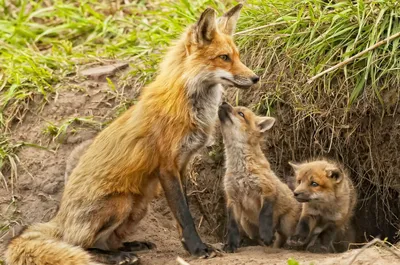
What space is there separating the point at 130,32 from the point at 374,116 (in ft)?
13.6

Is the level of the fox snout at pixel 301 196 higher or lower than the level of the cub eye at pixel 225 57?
lower

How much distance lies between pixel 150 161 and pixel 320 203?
1.82 meters

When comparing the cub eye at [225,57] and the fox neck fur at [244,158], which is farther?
the fox neck fur at [244,158]

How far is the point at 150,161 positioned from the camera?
8.29 m

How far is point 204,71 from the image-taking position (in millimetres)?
8320

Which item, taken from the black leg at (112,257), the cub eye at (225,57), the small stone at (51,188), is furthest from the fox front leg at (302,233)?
the small stone at (51,188)

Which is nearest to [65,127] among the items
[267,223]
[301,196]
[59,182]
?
[59,182]

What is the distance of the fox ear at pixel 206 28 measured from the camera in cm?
825

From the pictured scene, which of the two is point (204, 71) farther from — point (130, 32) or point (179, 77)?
point (130, 32)

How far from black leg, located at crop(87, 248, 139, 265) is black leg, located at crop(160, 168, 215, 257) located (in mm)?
554

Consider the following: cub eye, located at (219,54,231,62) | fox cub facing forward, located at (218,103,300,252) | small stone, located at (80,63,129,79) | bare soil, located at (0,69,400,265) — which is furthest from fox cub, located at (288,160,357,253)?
small stone, located at (80,63,129,79)

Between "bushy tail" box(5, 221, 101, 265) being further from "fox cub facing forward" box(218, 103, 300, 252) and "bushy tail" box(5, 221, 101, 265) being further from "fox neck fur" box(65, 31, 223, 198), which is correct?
"fox cub facing forward" box(218, 103, 300, 252)

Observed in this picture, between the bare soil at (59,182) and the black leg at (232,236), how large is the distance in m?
0.10

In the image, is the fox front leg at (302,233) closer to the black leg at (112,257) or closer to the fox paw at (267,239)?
the fox paw at (267,239)
